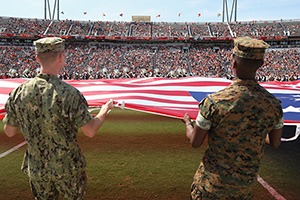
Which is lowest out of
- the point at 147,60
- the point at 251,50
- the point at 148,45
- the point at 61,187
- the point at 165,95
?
the point at 147,60

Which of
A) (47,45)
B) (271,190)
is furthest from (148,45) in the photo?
(47,45)

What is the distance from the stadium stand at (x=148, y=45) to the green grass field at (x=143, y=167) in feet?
68.9

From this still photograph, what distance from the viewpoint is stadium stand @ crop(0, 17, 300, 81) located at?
28859mm

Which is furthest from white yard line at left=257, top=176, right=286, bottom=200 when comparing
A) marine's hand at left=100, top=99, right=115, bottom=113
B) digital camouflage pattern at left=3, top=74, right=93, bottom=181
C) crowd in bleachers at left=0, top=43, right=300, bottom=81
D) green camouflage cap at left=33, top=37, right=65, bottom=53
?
crowd in bleachers at left=0, top=43, right=300, bottom=81

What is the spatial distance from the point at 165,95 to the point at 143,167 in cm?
142

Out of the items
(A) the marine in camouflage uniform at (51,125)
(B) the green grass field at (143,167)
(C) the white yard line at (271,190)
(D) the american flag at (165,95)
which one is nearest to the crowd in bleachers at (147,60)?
(B) the green grass field at (143,167)

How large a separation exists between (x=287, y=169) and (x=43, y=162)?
4.23 m

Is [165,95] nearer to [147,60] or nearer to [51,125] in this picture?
[51,125]

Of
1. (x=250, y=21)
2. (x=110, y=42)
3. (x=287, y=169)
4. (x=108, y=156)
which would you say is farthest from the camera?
(x=250, y=21)

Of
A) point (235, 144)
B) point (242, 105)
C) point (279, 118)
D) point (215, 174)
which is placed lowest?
point (215, 174)

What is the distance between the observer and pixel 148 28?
38281 millimetres

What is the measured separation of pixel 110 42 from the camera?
1403 inches

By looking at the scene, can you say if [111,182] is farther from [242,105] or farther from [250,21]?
[250,21]

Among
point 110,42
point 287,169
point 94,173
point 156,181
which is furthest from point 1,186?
point 110,42
